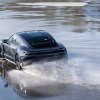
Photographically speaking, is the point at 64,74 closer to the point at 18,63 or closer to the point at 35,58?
the point at 35,58

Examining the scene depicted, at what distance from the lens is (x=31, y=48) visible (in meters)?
16.8

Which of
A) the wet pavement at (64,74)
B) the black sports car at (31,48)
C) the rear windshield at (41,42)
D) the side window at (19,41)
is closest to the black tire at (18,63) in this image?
the black sports car at (31,48)

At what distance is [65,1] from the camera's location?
56.2 meters

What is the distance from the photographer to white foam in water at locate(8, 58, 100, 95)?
1338cm

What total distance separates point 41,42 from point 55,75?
8.47 ft

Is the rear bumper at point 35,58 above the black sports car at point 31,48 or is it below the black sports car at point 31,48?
below

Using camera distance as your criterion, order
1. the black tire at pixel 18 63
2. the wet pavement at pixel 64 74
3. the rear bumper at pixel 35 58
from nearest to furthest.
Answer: the wet pavement at pixel 64 74
the rear bumper at pixel 35 58
the black tire at pixel 18 63

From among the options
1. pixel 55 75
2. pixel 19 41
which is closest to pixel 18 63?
pixel 19 41

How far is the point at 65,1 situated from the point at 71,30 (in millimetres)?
29387

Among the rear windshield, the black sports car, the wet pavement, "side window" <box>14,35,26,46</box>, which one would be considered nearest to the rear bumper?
the black sports car

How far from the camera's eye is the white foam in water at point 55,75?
527 inches

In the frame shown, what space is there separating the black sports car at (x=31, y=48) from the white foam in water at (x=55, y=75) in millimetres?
416

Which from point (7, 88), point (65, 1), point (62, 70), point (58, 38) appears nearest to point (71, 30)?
point (58, 38)

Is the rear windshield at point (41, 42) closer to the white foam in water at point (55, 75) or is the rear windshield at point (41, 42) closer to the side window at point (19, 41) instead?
the side window at point (19, 41)
